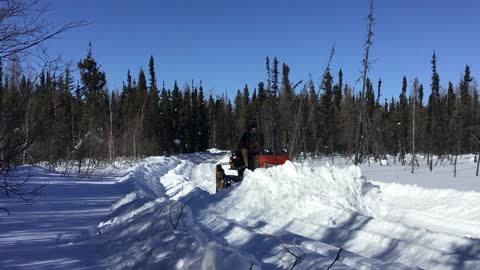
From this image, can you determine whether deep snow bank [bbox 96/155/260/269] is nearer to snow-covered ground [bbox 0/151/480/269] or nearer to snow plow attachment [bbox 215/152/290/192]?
snow-covered ground [bbox 0/151/480/269]

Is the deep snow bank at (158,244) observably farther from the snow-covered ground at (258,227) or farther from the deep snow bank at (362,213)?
the deep snow bank at (362,213)

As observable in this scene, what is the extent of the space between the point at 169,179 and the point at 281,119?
3284cm

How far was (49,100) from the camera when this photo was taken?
7.08 m

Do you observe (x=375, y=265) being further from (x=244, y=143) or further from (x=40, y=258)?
(x=244, y=143)

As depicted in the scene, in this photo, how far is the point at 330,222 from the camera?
8820 millimetres

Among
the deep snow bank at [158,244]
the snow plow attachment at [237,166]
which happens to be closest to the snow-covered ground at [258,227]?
the deep snow bank at [158,244]

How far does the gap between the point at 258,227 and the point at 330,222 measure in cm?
154

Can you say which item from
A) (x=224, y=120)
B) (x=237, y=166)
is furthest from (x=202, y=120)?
(x=237, y=166)

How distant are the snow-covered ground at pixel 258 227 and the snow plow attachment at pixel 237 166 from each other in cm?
106

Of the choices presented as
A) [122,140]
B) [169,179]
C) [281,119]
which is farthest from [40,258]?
[281,119]

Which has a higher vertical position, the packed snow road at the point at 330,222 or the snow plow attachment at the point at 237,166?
the snow plow attachment at the point at 237,166

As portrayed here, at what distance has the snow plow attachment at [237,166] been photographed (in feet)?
46.2

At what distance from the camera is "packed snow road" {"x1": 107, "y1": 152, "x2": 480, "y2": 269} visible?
5.57 m

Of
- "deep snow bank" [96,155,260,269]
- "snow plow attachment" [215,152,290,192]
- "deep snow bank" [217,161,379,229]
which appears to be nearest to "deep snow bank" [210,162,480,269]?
"deep snow bank" [217,161,379,229]
